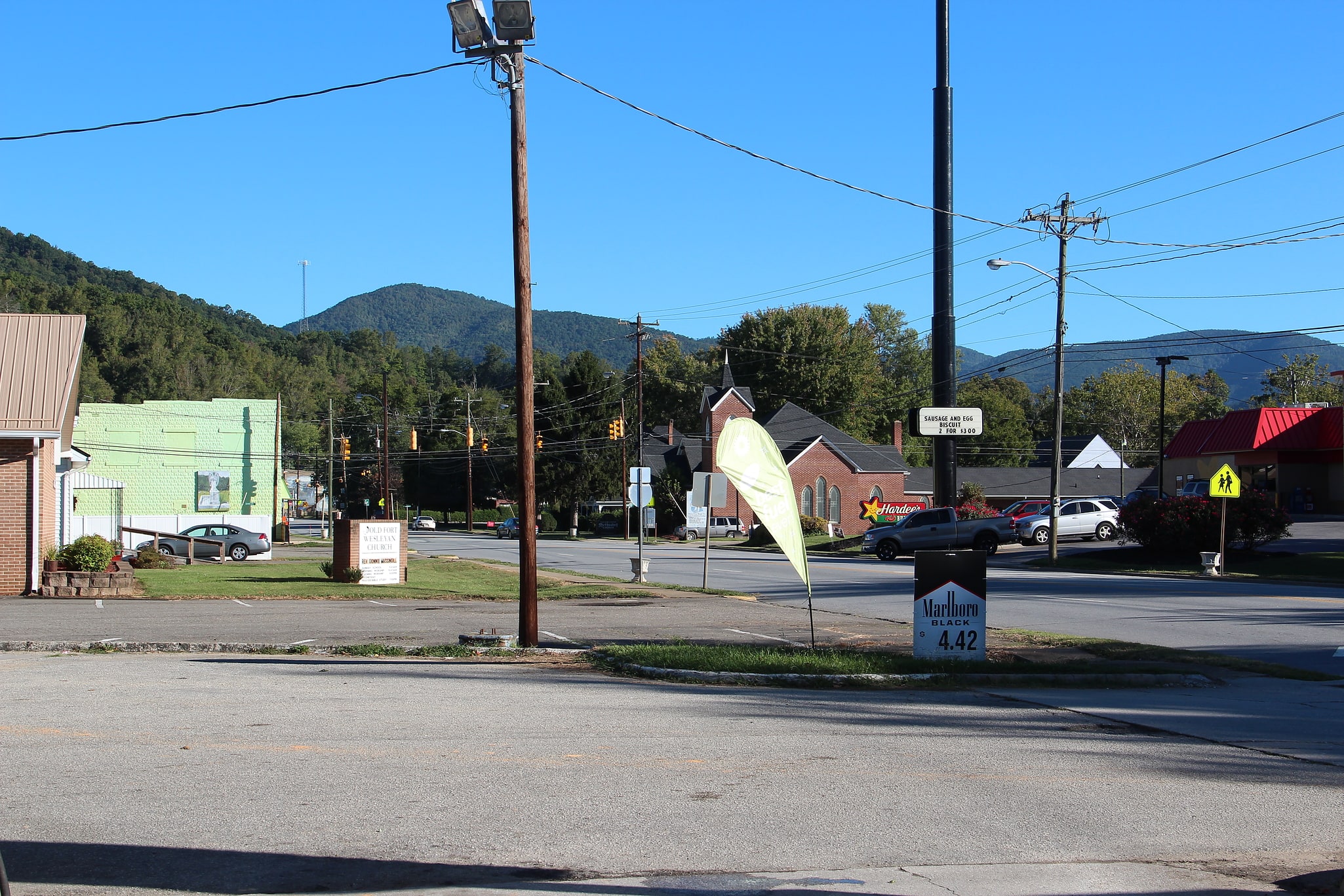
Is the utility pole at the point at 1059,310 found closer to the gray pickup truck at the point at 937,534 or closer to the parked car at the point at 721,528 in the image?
the gray pickup truck at the point at 937,534

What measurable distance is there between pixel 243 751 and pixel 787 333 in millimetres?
88602

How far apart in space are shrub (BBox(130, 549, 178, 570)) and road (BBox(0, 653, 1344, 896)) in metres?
22.9

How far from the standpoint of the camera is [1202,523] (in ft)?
109

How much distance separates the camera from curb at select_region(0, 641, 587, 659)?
14.0 metres

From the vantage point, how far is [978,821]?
6281 mm

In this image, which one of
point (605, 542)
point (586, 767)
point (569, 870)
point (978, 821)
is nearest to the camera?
point (569, 870)

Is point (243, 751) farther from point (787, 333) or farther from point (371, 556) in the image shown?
point (787, 333)

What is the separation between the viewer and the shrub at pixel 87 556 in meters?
23.2

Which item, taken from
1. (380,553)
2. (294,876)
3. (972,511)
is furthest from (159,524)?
(294,876)

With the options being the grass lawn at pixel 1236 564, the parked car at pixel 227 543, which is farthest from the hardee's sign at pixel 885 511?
the parked car at pixel 227 543

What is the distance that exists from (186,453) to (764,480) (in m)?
47.0

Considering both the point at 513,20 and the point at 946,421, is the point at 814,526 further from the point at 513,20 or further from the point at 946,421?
the point at 513,20

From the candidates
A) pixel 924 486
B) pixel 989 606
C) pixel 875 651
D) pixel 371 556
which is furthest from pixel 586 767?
pixel 924 486

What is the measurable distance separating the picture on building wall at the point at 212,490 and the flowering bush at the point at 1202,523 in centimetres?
4083
